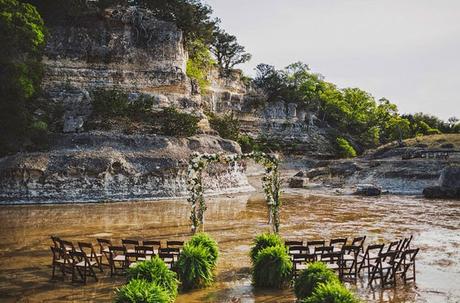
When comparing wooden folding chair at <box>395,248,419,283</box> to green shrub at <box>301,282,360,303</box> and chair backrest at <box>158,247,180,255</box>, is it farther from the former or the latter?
chair backrest at <box>158,247,180,255</box>

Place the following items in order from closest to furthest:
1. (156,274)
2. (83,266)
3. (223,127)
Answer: (156,274), (83,266), (223,127)

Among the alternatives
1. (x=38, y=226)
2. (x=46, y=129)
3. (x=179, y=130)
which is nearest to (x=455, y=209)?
(x=179, y=130)

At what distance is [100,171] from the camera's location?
107ft

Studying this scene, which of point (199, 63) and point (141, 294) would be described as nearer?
point (141, 294)

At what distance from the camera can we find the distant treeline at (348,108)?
84438 mm

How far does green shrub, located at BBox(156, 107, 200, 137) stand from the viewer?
39.4 m

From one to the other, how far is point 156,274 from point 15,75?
2932 centimetres

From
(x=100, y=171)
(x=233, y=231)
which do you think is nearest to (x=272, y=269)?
(x=233, y=231)

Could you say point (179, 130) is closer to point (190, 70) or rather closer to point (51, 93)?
point (51, 93)

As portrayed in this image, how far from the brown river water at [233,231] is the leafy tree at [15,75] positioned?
800 cm

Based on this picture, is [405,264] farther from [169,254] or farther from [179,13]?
[179,13]

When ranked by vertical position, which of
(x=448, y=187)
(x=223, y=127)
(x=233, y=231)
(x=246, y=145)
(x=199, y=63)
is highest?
(x=199, y=63)

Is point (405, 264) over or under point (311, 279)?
under

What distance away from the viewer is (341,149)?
7662cm
